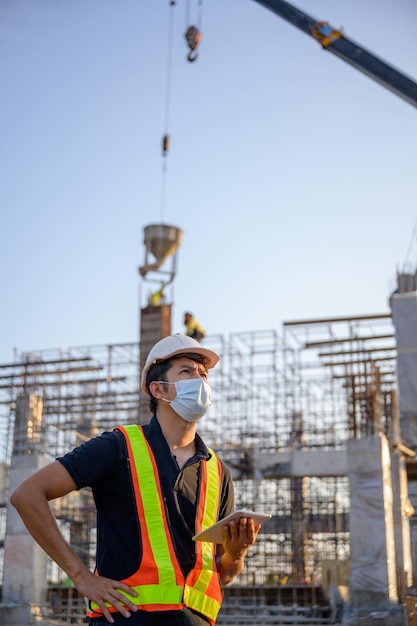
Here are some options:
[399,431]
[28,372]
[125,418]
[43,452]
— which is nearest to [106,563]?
[399,431]

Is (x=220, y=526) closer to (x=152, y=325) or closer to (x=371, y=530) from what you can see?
(x=371, y=530)

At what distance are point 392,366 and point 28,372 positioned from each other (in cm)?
1123

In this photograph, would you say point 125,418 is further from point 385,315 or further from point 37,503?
point 37,503

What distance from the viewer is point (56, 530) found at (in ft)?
10.5

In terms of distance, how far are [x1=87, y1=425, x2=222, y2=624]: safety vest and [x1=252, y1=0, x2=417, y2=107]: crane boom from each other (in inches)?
578

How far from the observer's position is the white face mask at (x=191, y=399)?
358 centimetres

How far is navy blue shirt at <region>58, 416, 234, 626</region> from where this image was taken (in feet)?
10.6

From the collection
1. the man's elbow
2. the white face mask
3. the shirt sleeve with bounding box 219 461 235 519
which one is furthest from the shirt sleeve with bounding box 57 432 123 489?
the shirt sleeve with bounding box 219 461 235 519

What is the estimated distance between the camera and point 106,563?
3.27 meters

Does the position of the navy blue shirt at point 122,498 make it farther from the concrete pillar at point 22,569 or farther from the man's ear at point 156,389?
the concrete pillar at point 22,569

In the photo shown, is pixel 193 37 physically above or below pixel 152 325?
above

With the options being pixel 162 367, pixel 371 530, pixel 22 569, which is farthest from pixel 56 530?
pixel 22 569

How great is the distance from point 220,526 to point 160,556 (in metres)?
0.24

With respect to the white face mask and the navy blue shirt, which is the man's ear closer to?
the white face mask
